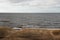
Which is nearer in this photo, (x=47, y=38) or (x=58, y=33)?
(x=47, y=38)

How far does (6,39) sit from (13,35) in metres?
0.19

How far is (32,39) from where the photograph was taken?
126 inches

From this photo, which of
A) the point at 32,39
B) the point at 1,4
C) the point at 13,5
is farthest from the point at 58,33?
the point at 1,4

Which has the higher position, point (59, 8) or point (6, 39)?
point (59, 8)

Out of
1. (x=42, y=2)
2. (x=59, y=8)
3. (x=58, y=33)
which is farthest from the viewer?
(x=42, y=2)

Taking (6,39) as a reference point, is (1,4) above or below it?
above

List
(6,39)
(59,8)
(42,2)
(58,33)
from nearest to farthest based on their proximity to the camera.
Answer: (6,39) < (58,33) < (59,8) < (42,2)

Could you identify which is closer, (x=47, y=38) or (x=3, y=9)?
(x=47, y=38)

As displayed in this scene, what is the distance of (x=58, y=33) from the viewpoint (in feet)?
12.0

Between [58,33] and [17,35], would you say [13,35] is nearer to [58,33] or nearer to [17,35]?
[17,35]

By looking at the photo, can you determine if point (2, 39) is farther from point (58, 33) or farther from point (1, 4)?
point (1, 4)

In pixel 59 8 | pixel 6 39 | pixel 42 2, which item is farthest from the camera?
pixel 42 2

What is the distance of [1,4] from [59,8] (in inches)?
107

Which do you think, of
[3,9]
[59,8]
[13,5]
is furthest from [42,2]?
[3,9]
